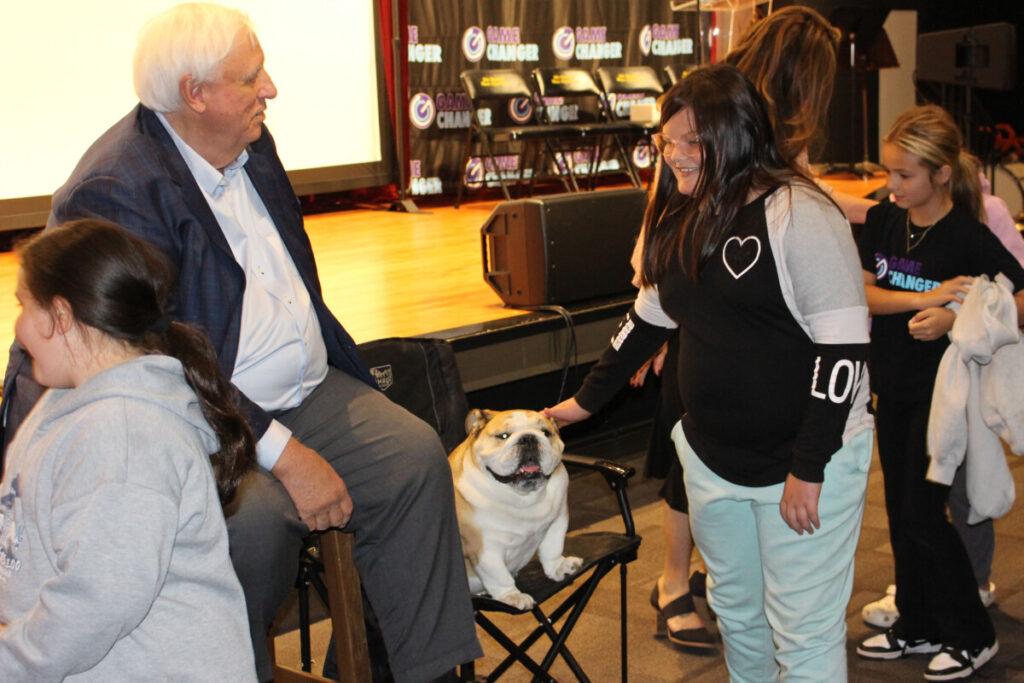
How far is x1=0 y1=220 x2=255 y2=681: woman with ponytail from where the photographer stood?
1.37 metres

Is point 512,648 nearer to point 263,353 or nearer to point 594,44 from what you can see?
point 263,353

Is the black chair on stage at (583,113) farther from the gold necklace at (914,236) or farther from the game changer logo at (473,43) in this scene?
the gold necklace at (914,236)

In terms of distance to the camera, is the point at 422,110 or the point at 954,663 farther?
the point at 422,110

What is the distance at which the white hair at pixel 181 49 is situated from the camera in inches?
81.4

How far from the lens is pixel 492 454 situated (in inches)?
89.8

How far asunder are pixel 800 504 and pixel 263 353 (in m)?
1.02

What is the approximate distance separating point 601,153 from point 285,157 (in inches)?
98.4

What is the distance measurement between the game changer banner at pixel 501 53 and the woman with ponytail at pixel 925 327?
4.79 metres

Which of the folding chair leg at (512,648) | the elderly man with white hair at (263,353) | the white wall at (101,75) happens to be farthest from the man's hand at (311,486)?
the white wall at (101,75)

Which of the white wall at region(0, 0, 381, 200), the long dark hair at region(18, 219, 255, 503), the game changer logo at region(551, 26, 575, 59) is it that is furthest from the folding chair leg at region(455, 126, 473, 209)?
the long dark hair at region(18, 219, 255, 503)

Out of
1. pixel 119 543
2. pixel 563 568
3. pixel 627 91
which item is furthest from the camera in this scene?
pixel 627 91

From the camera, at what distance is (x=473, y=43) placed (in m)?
7.55

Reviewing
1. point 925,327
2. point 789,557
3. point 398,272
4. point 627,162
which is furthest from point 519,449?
point 627,162

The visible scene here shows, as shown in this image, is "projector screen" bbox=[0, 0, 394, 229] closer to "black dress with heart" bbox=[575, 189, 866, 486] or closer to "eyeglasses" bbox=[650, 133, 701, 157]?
"eyeglasses" bbox=[650, 133, 701, 157]
